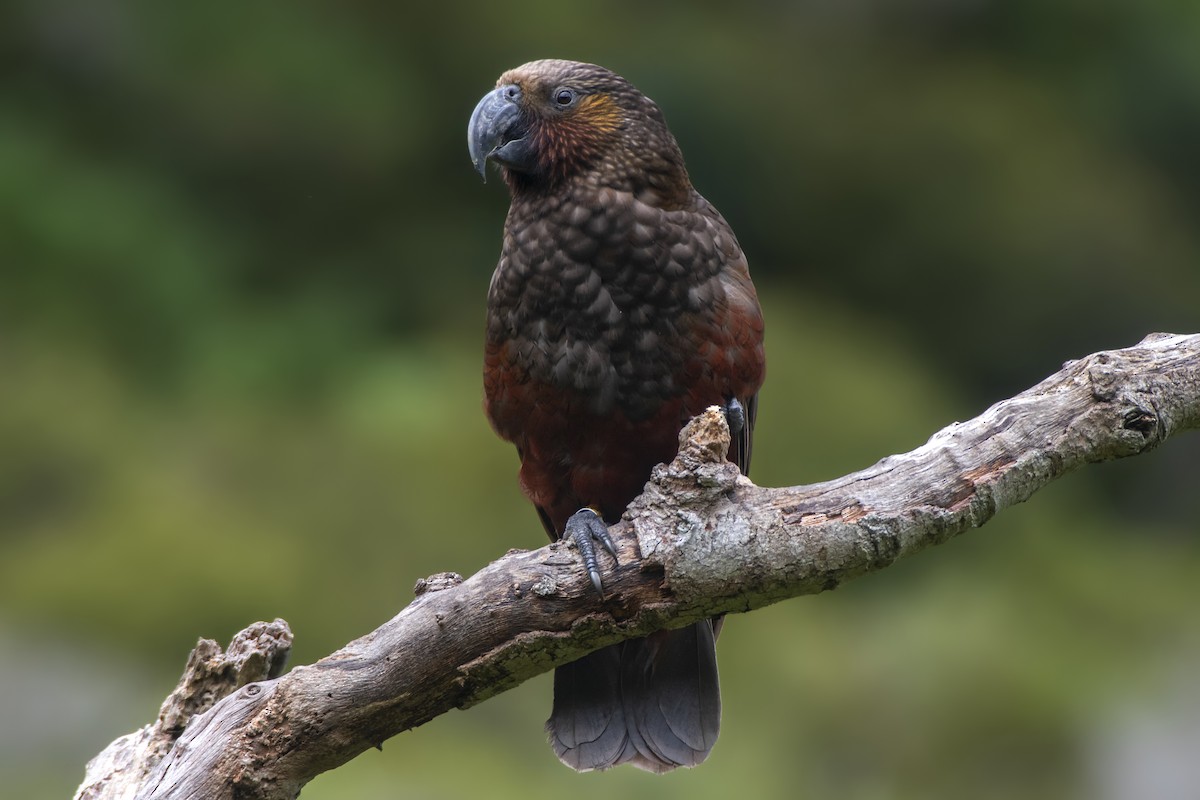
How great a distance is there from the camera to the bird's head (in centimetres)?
329

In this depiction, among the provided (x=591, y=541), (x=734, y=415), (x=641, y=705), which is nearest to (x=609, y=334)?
(x=734, y=415)

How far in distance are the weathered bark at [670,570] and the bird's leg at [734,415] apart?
0.58 metres

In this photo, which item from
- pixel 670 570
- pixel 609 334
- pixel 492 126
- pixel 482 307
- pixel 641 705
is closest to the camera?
pixel 670 570

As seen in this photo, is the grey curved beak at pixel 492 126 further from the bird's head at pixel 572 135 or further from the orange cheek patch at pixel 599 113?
the orange cheek patch at pixel 599 113

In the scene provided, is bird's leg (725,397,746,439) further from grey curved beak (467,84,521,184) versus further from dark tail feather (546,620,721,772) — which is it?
grey curved beak (467,84,521,184)


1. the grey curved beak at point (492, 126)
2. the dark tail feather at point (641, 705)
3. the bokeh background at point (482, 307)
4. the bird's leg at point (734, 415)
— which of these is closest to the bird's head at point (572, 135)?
the grey curved beak at point (492, 126)

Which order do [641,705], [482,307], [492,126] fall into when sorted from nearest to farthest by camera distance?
[492,126] → [641,705] → [482,307]

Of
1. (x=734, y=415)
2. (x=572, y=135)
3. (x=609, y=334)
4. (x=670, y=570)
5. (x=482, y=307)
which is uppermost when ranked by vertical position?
(x=482, y=307)

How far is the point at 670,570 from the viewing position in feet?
8.52

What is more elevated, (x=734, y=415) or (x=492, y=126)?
(x=492, y=126)

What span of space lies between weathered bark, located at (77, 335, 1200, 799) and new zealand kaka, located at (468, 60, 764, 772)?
56cm

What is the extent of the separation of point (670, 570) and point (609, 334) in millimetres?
756

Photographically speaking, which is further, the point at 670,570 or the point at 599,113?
the point at 599,113

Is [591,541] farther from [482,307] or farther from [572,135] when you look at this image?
[482,307]
